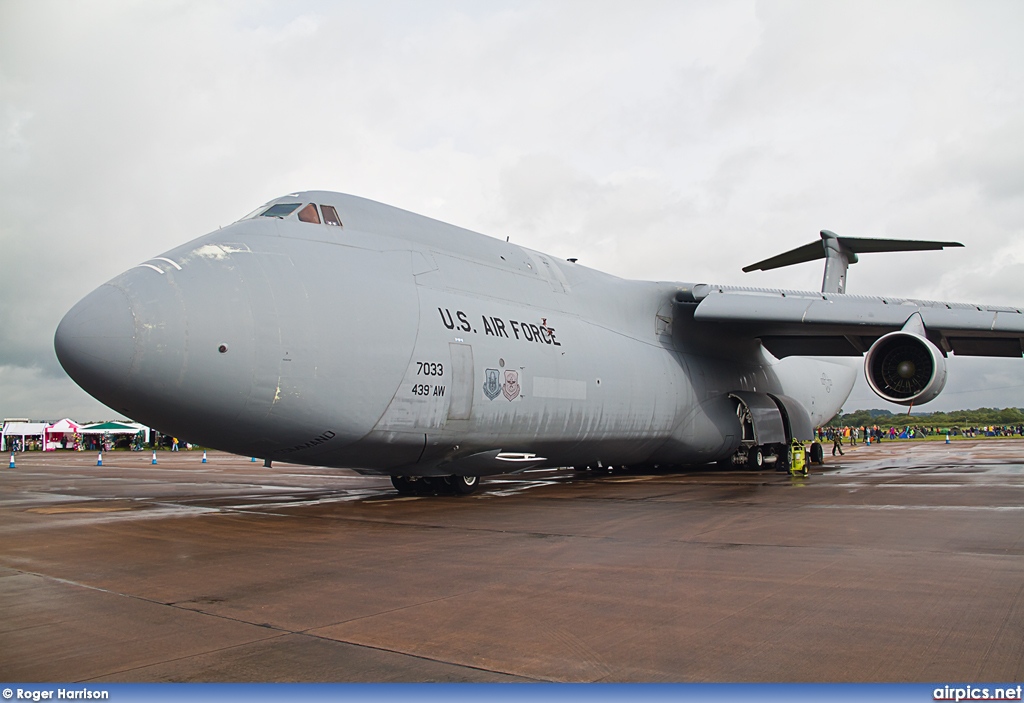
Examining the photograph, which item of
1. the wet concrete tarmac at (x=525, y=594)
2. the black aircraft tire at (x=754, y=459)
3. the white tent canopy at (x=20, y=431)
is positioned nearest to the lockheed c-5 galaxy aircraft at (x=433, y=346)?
the black aircraft tire at (x=754, y=459)

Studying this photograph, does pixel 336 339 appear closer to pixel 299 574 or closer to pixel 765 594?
pixel 299 574

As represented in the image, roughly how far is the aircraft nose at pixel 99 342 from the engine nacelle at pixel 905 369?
456 inches

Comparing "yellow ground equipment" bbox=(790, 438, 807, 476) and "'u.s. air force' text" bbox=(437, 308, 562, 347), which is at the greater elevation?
"'u.s. air force' text" bbox=(437, 308, 562, 347)

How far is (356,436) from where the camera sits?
863 cm

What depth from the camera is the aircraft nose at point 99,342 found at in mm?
6949

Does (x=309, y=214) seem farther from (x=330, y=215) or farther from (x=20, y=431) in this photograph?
(x=20, y=431)

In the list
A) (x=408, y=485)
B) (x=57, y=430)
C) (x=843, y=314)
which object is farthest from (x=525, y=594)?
(x=57, y=430)

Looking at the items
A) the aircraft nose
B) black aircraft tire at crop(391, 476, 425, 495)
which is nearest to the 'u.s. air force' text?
black aircraft tire at crop(391, 476, 425, 495)

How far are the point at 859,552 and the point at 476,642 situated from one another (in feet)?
11.7

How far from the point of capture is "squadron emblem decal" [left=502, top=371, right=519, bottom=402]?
1027cm

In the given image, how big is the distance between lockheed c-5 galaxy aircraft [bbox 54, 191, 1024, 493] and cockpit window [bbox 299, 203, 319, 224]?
26 mm

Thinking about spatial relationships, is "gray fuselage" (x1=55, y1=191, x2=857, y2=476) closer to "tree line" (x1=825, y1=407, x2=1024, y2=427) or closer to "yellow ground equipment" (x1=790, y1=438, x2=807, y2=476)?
"yellow ground equipment" (x1=790, y1=438, x2=807, y2=476)

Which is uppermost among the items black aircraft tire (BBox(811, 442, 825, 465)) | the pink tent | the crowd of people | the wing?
the wing

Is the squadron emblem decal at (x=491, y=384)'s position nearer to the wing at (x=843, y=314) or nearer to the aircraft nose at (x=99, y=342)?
the aircraft nose at (x=99, y=342)
